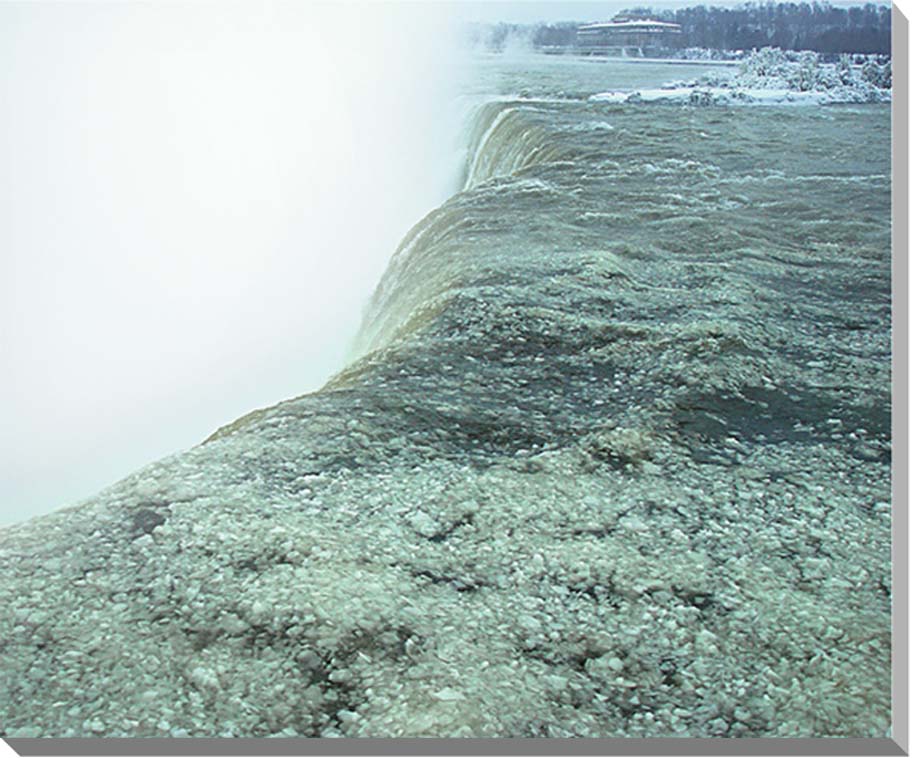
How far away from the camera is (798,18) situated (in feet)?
15.2

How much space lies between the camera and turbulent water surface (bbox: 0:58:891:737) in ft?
7.68

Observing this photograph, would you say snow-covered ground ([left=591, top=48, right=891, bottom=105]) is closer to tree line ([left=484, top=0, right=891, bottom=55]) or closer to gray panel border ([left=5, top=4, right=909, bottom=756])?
tree line ([left=484, top=0, right=891, bottom=55])

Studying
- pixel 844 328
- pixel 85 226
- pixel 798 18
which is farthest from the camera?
pixel 85 226

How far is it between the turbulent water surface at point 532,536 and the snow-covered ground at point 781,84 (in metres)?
0.17

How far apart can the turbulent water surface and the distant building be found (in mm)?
206

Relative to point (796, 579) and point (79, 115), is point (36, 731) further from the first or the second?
point (79, 115)

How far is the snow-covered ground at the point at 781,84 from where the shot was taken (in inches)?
167

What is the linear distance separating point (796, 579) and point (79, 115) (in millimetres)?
4098

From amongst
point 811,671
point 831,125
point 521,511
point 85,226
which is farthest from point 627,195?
point 811,671

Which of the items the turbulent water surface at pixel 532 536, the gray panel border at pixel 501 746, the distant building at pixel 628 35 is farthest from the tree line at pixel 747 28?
the gray panel border at pixel 501 746

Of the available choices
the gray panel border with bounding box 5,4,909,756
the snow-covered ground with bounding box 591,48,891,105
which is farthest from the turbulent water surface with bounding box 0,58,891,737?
the snow-covered ground with bounding box 591,48,891,105

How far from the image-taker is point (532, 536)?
293 centimetres

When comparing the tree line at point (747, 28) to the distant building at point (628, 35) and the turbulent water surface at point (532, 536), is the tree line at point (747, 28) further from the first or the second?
the turbulent water surface at point (532, 536)

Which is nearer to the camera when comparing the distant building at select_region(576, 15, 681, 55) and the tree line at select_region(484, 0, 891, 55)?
the tree line at select_region(484, 0, 891, 55)
